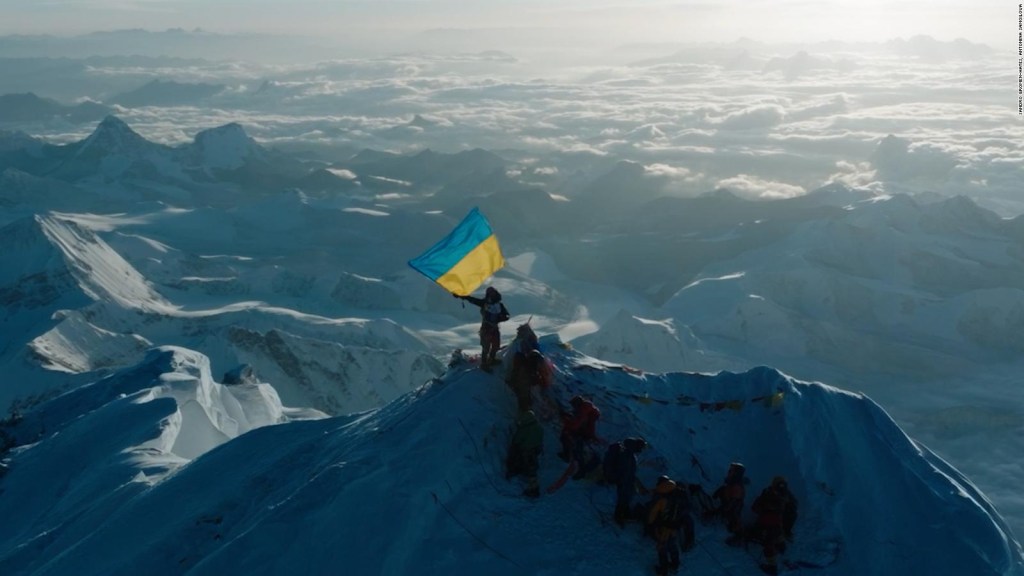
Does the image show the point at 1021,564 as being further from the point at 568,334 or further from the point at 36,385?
the point at 568,334

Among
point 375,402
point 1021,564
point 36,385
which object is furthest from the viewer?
point 375,402

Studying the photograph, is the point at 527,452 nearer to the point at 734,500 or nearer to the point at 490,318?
the point at 490,318

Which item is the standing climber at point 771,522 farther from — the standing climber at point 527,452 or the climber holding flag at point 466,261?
the climber holding flag at point 466,261

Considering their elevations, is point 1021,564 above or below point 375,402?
above

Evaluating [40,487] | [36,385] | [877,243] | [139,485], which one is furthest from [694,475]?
[877,243]

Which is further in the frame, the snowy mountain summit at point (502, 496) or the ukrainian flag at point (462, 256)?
the ukrainian flag at point (462, 256)

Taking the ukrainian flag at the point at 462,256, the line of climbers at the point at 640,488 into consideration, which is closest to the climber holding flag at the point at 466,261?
the ukrainian flag at the point at 462,256
